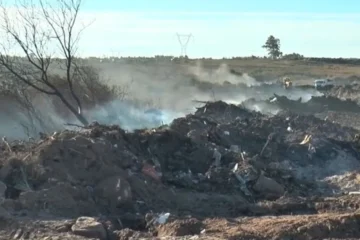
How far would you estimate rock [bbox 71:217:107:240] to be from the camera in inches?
408

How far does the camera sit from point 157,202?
13.0 m

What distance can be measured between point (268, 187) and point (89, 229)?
5041mm

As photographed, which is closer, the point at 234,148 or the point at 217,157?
the point at 217,157

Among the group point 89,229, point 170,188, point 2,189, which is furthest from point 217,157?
point 89,229

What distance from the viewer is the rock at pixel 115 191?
12.4 m

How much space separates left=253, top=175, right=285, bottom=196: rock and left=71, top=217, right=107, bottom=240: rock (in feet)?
15.5

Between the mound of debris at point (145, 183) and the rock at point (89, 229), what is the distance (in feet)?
0.05

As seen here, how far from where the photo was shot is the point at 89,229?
10445 mm

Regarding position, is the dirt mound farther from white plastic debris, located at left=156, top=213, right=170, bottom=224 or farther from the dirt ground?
white plastic debris, located at left=156, top=213, right=170, bottom=224

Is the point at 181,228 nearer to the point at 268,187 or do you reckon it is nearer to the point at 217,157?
the point at 268,187

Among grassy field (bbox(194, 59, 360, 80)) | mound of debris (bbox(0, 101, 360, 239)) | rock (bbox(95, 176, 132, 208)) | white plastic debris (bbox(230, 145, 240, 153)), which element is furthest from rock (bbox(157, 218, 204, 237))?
grassy field (bbox(194, 59, 360, 80))

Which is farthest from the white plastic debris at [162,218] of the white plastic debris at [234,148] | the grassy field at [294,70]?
the grassy field at [294,70]

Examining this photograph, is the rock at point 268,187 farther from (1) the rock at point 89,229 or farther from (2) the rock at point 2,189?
(2) the rock at point 2,189

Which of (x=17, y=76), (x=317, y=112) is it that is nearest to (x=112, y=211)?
(x=17, y=76)
